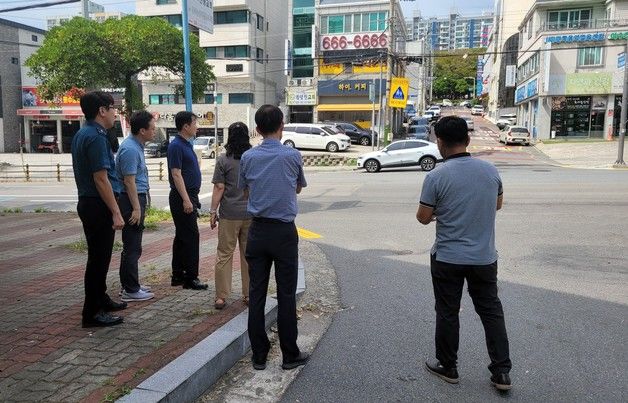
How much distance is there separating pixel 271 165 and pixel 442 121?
1277 millimetres

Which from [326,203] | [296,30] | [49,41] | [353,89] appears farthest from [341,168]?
[296,30]

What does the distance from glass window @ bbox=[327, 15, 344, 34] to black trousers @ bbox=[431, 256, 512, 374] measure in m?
44.5

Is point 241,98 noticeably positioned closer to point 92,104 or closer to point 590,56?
point 590,56

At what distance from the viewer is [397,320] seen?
507cm

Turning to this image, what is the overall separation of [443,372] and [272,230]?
1.62 meters

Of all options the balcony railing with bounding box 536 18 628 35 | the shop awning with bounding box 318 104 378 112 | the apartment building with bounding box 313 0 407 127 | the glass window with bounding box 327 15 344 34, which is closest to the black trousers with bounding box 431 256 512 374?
the apartment building with bounding box 313 0 407 127

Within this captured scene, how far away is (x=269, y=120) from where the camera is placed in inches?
156

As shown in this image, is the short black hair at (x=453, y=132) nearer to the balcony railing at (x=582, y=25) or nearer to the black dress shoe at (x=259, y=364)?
the black dress shoe at (x=259, y=364)

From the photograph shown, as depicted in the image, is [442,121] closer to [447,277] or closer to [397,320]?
[447,277]

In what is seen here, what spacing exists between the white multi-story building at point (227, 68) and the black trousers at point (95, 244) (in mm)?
41367

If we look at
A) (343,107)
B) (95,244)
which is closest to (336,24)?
(343,107)

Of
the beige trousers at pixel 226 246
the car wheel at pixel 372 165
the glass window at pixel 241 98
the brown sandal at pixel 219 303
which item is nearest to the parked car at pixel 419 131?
the car wheel at pixel 372 165

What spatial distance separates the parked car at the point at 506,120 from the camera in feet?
187

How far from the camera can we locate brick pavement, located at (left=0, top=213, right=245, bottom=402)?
11.3 feet
